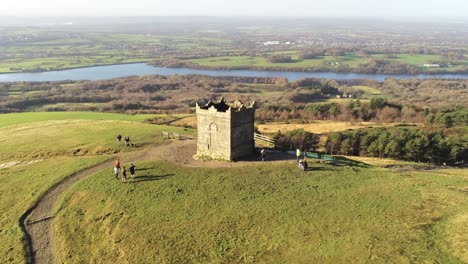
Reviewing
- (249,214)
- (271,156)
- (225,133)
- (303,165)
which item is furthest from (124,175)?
(303,165)

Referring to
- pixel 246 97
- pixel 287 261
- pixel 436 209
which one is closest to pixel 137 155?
pixel 287 261

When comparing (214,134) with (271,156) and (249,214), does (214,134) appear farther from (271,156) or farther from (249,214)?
(249,214)

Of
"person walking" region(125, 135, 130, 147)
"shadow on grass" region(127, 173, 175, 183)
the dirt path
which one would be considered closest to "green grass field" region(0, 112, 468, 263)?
"shadow on grass" region(127, 173, 175, 183)

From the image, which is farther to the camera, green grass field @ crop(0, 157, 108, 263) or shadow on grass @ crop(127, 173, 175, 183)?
shadow on grass @ crop(127, 173, 175, 183)

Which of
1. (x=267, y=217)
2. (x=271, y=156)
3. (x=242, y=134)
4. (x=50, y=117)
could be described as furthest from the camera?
(x=50, y=117)

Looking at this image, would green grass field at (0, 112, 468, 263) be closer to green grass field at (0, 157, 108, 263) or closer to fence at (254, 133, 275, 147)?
green grass field at (0, 157, 108, 263)

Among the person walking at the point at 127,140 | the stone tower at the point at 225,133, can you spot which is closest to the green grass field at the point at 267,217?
the stone tower at the point at 225,133

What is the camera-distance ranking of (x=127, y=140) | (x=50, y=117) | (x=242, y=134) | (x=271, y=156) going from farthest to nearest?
(x=50, y=117)
(x=127, y=140)
(x=271, y=156)
(x=242, y=134)
